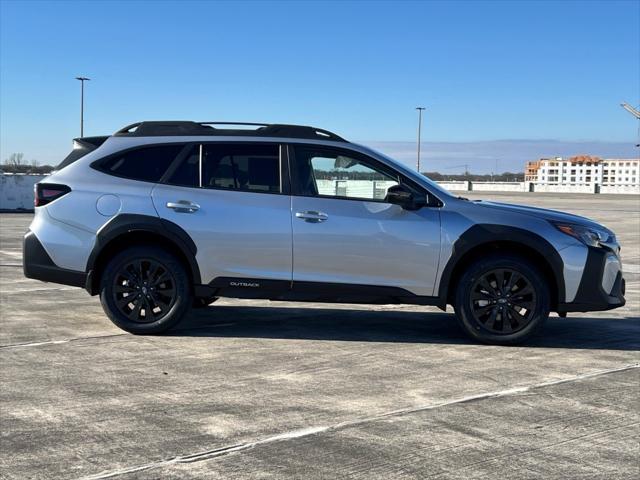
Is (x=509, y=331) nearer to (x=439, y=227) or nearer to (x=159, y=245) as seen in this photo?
(x=439, y=227)

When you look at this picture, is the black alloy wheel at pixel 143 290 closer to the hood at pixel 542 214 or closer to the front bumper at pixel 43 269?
the front bumper at pixel 43 269

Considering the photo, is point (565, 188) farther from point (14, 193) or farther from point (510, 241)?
point (510, 241)

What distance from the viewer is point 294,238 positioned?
666cm

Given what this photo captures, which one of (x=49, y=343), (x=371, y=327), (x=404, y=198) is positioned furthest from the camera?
(x=371, y=327)

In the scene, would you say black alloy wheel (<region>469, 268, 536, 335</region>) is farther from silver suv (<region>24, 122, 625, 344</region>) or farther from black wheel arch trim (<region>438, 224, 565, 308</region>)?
black wheel arch trim (<region>438, 224, 565, 308</region>)

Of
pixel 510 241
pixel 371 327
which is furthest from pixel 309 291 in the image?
pixel 510 241

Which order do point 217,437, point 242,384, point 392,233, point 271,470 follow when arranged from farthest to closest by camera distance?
point 392,233, point 242,384, point 217,437, point 271,470

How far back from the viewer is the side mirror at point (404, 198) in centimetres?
663

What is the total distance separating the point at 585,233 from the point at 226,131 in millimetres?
3435

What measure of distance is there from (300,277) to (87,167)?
7.39ft

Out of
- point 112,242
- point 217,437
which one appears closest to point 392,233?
point 112,242

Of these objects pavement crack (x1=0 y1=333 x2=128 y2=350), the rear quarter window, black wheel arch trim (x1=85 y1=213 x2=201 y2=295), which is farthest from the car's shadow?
the rear quarter window

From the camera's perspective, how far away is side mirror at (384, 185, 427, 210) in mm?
6629

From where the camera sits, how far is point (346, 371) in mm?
5680
